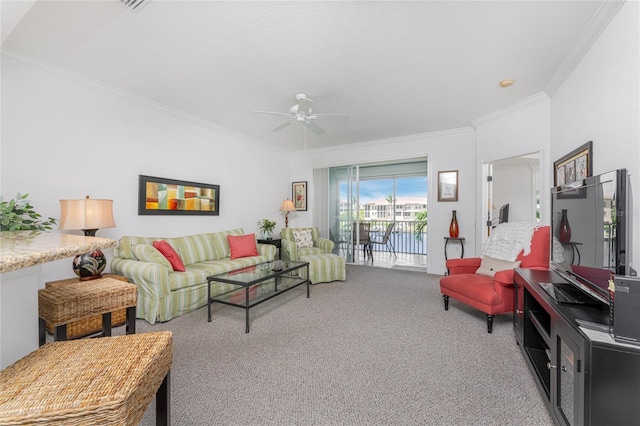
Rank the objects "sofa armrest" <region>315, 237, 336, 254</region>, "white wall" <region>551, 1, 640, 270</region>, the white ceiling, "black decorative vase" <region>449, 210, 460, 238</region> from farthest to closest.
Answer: "sofa armrest" <region>315, 237, 336, 254</region>
"black decorative vase" <region>449, 210, 460, 238</region>
the white ceiling
"white wall" <region>551, 1, 640, 270</region>

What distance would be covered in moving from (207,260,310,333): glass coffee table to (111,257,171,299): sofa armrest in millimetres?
424

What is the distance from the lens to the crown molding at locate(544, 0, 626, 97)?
1.82m

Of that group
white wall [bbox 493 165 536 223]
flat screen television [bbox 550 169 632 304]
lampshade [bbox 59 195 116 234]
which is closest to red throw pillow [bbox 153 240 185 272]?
lampshade [bbox 59 195 116 234]

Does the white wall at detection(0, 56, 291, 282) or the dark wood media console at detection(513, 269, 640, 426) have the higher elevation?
the white wall at detection(0, 56, 291, 282)

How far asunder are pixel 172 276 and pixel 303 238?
2632 millimetres

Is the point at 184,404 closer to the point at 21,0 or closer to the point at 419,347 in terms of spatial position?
the point at 419,347

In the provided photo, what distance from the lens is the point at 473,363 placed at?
200 centimetres

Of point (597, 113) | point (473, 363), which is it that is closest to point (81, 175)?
point (473, 363)

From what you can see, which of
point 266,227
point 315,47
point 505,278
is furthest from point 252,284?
point 266,227

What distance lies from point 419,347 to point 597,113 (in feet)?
7.57

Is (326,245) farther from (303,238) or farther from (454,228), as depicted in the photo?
(454,228)

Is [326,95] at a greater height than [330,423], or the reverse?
[326,95]

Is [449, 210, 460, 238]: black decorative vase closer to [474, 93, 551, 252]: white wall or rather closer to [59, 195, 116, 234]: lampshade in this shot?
[474, 93, 551, 252]: white wall

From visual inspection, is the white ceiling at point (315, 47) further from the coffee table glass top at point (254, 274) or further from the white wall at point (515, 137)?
the coffee table glass top at point (254, 274)
